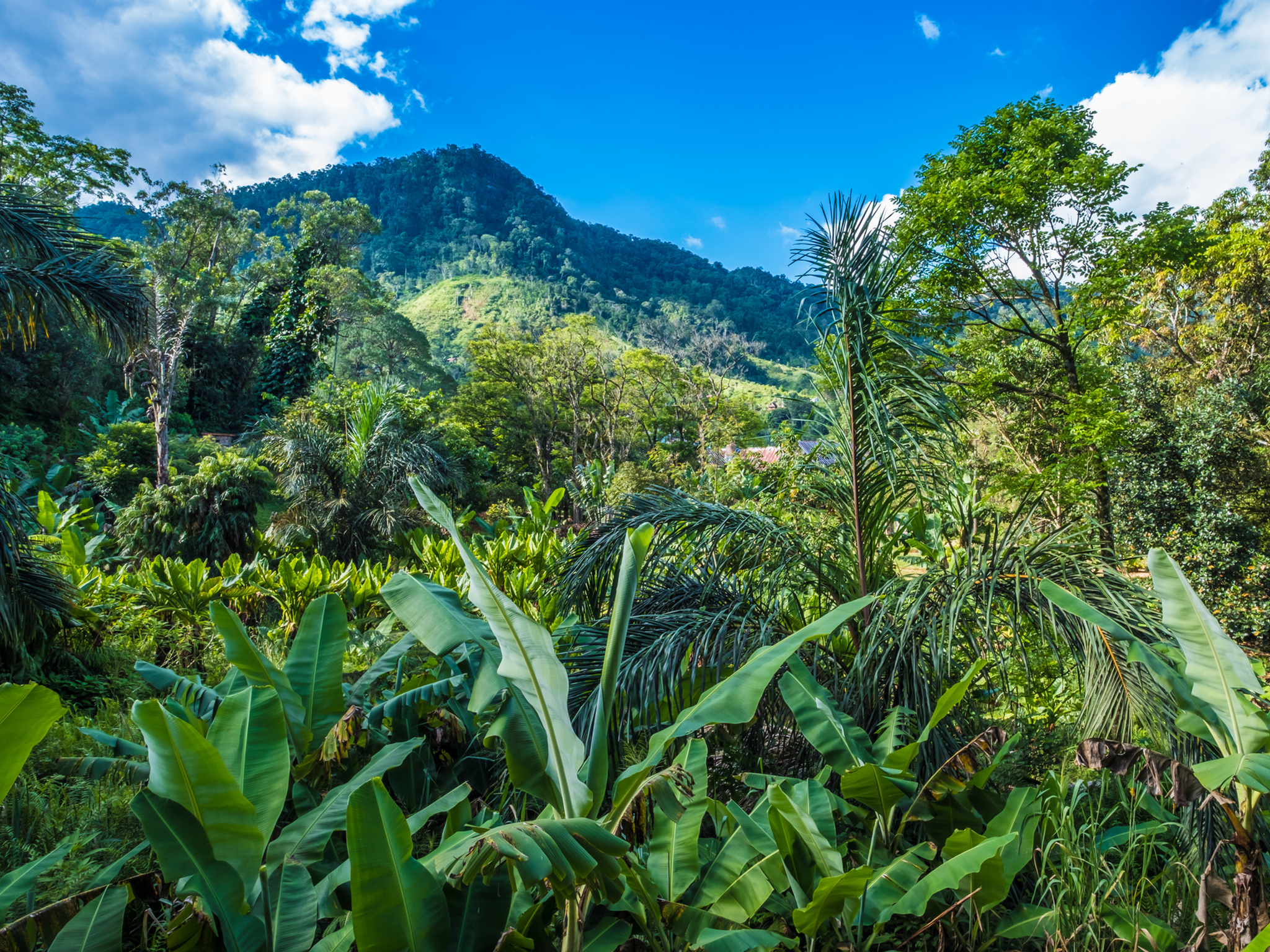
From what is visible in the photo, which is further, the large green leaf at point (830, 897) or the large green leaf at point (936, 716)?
the large green leaf at point (936, 716)

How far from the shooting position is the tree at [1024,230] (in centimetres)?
1066

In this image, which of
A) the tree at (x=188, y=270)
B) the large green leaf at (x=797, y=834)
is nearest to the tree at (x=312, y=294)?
the tree at (x=188, y=270)

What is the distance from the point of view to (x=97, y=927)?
4.73 feet

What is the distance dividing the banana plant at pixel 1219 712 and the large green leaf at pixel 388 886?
5.99ft

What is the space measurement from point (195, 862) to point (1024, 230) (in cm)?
1401

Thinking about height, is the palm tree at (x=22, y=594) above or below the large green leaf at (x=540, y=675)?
below

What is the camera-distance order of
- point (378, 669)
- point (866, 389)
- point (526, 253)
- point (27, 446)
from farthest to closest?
point (526, 253) → point (27, 446) → point (866, 389) → point (378, 669)

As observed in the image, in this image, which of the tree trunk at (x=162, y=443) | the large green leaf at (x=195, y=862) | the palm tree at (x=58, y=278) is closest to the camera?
the large green leaf at (x=195, y=862)

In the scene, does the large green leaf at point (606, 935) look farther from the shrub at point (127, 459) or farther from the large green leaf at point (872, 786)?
the shrub at point (127, 459)

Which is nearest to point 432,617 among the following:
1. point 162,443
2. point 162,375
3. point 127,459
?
point 162,443

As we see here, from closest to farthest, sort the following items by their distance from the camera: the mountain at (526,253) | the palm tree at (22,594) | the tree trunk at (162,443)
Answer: the palm tree at (22,594), the tree trunk at (162,443), the mountain at (526,253)

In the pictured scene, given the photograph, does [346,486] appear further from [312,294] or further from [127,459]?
[312,294]

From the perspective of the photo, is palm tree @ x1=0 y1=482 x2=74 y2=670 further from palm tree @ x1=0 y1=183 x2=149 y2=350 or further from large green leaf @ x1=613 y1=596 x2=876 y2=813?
large green leaf @ x1=613 y1=596 x2=876 y2=813

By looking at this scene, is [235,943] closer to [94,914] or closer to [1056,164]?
[94,914]
